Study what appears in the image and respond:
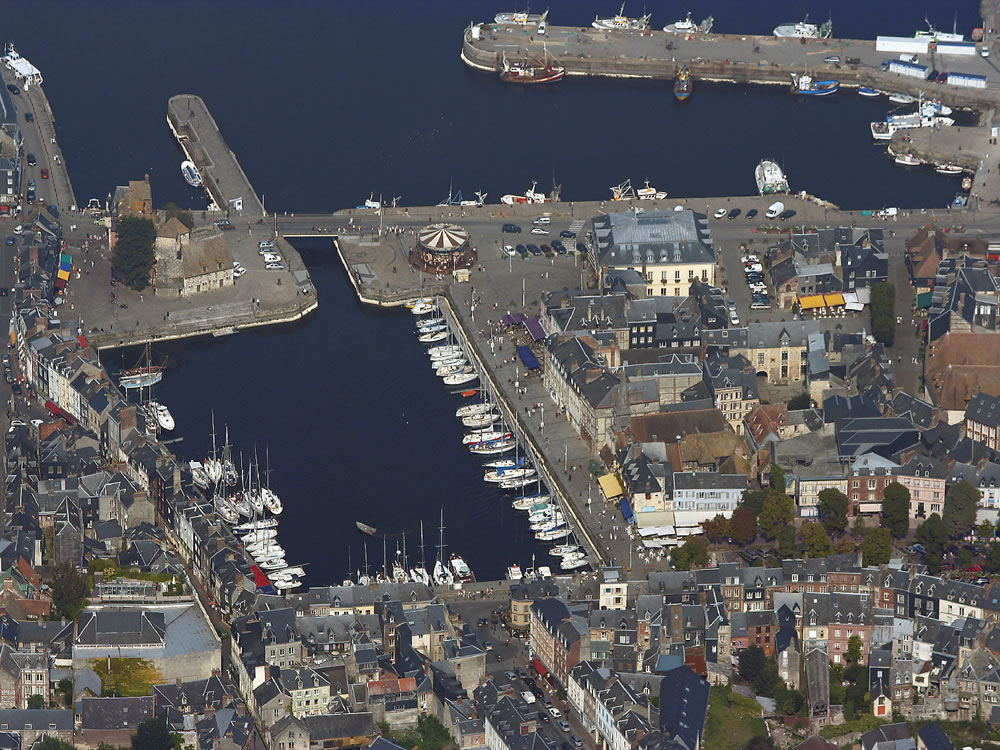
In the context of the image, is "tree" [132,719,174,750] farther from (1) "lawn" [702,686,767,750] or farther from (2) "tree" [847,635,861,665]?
(2) "tree" [847,635,861,665]

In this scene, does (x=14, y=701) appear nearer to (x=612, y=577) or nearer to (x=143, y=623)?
(x=143, y=623)

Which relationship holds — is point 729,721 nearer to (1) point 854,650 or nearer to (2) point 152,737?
(1) point 854,650

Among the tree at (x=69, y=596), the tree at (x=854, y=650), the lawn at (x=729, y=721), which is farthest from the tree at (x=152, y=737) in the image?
the tree at (x=854, y=650)

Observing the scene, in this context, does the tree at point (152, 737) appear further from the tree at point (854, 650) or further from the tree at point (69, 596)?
the tree at point (854, 650)

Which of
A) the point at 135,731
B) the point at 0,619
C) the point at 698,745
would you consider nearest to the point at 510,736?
the point at 698,745

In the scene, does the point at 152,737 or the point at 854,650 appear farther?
the point at 854,650

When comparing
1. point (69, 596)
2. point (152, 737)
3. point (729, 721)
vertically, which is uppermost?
point (69, 596)

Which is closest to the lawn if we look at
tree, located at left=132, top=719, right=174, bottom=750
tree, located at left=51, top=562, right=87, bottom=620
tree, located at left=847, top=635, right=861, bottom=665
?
tree, located at left=847, top=635, right=861, bottom=665

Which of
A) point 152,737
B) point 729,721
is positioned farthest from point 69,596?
point 729,721

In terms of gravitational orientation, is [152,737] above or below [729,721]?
above
